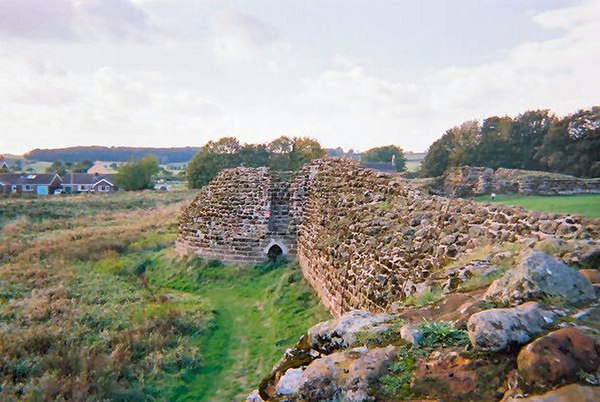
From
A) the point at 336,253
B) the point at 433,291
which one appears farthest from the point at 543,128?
the point at 433,291

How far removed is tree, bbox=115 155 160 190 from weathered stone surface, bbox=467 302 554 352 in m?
75.6

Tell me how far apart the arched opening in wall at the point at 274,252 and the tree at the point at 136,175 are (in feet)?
203

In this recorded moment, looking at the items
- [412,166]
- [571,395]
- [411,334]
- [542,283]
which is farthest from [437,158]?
[571,395]

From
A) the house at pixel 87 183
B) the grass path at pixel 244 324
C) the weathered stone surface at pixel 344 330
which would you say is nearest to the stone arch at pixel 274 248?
the grass path at pixel 244 324

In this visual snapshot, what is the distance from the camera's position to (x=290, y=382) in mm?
3551

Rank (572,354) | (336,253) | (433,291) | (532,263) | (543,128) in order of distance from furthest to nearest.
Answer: (543,128)
(336,253)
(433,291)
(532,263)
(572,354)

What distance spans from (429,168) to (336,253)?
4036cm

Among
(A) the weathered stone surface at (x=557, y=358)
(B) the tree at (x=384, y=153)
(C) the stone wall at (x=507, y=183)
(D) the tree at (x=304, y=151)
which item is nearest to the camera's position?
(A) the weathered stone surface at (x=557, y=358)

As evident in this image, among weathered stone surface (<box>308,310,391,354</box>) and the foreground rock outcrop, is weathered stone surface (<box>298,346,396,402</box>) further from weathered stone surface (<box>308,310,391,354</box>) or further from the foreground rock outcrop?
weathered stone surface (<box>308,310,391,354</box>)

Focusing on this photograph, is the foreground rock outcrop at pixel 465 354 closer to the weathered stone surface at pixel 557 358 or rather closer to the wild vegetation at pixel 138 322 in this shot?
the weathered stone surface at pixel 557 358

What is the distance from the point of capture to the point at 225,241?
56.3 feet

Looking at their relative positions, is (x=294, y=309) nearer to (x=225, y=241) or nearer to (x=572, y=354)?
(x=225, y=241)

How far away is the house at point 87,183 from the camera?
8569 centimetres

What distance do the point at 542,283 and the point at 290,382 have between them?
6.72 ft
